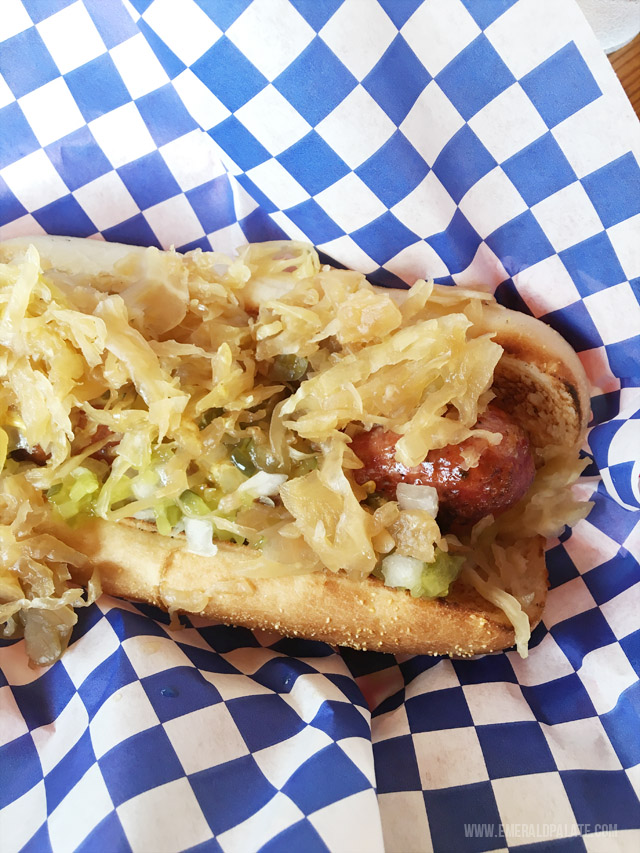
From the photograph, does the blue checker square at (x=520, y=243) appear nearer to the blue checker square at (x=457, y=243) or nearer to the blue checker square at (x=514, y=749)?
the blue checker square at (x=457, y=243)

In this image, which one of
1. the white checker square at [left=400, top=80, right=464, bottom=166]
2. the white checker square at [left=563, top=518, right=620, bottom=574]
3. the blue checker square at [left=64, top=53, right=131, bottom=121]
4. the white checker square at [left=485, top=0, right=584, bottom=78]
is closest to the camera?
the white checker square at [left=485, top=0, right=584, bottom=78]

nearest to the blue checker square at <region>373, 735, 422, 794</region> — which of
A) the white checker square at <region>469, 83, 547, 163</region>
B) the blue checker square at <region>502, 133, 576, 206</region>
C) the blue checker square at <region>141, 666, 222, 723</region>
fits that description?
the blue checker square at <region>141, 666, 222, 723</region>

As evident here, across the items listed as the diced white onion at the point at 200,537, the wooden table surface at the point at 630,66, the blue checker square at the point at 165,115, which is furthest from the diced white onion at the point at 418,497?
the wooden table surface at the point at 630,66

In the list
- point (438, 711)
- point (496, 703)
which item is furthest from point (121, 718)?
point (496, 703)

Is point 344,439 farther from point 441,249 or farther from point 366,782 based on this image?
point 366,782

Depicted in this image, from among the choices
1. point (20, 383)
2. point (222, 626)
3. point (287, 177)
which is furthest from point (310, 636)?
point (287, 177)

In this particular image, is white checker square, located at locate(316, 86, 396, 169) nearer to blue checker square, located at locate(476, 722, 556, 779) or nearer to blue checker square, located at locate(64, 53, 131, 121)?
blue checker square, located at locate(64, 53, 131, 121)
